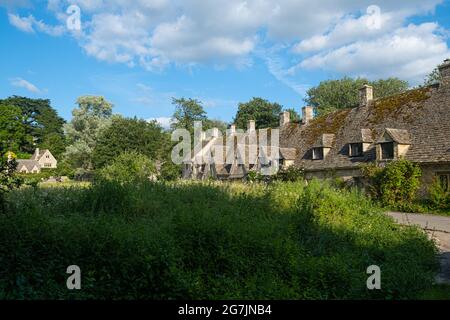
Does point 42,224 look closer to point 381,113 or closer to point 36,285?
point 36,285

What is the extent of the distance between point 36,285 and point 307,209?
8.08 meters

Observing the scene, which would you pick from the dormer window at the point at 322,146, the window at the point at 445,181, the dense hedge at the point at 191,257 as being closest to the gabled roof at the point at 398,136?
the window at the point at 445,181

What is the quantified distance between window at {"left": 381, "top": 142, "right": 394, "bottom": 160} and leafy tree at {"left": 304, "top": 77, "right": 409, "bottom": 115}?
3762 centimetres

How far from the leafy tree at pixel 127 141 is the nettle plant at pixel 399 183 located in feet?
123

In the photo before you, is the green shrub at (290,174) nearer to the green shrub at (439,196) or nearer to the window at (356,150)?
the window at (356,150)

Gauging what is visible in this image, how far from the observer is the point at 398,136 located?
2570cm

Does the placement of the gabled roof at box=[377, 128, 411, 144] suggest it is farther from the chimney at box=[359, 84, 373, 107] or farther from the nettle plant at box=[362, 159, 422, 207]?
the chimney at box=[359, 84, 373, 107]

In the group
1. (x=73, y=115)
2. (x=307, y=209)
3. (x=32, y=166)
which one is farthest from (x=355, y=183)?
(x=32, y=166)

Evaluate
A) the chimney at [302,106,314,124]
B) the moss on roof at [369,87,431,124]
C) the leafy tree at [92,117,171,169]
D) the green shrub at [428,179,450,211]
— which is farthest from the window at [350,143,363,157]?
the leafy tree at [92,117,171,169]

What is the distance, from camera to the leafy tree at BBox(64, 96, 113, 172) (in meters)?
65.0

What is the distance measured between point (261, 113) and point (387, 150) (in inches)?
1701

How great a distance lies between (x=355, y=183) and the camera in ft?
90.8

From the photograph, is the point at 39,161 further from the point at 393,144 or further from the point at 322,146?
the point at 393,144

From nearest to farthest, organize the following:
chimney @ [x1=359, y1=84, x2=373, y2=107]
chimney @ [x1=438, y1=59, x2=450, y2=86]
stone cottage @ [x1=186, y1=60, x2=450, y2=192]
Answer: stone cottage @ [x1=186, y1=60, x2=450, y2=192]
chimney @ [x1=438, y1=59, x2=450, y2=86]
chimney @ [x1=359, y1=84, x2=373, y2=107]
